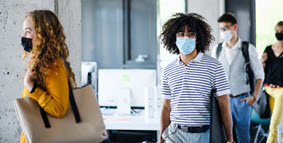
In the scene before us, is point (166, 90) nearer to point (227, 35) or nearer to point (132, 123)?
point (132, 123)

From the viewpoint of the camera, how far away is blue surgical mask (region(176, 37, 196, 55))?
2.12 meters

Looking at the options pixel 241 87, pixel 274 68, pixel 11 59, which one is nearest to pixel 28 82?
pixel 11 59

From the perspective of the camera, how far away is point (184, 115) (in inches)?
79.9

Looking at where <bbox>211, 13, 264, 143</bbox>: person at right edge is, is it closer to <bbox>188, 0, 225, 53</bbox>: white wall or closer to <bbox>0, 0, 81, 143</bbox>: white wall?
<bbox>0, 0, 81, 143</bbox>: white wall

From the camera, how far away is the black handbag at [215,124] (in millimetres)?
1930

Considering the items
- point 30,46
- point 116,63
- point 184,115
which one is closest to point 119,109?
point 184,115

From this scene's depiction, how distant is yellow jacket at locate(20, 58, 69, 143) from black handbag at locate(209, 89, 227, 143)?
855mm

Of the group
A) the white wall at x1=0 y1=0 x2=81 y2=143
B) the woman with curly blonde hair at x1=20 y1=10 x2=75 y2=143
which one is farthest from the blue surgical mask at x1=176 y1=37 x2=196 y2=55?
the white wall at x1=0 y1=0 x2=81 y2=143

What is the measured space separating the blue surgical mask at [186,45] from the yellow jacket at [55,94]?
2.69ft

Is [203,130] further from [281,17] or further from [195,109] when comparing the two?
[281,17]

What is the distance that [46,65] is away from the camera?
5.20ft

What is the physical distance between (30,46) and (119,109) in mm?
1992

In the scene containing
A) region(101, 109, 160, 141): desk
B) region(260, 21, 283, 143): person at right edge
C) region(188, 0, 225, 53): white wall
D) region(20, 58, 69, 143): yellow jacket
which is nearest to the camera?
region(20, 58, 69, 143): yellow jacket

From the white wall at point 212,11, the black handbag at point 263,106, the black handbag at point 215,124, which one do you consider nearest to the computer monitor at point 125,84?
the black handbag at point 263,106
